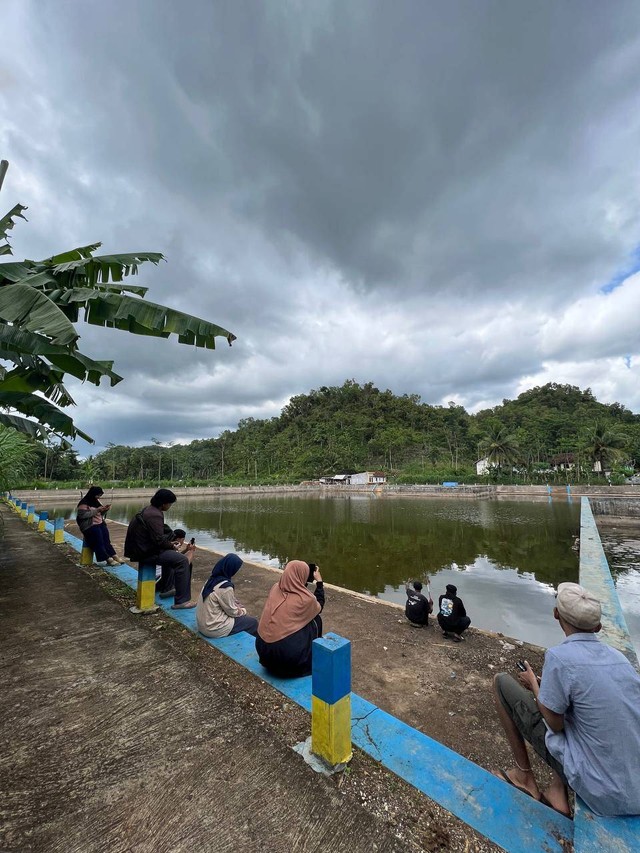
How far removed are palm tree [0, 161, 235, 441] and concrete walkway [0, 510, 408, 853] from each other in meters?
2.58

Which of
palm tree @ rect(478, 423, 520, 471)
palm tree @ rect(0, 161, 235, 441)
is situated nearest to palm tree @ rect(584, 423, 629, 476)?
palm tree @ rect(478, 423, 520, 471)

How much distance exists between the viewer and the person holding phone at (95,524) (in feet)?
18.6

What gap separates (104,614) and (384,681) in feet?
9.73

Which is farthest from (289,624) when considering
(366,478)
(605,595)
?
(366,478)

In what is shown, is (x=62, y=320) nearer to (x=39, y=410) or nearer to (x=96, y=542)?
(x=39, y=410)

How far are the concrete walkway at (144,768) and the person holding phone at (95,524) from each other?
2.54 metres

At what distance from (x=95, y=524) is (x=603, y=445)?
44868 millimetres

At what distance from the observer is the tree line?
4962cm

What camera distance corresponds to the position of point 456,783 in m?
1.95

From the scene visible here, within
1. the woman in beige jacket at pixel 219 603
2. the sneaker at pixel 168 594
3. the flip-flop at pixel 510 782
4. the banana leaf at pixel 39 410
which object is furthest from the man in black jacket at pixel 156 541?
the flip-flop at pixel 510 782

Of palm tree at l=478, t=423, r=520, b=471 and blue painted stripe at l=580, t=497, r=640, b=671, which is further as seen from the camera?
palm tree at l=478, t=423, r=520, b=471

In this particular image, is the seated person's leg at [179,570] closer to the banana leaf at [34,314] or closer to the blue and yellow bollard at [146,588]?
the blue and yellow bollard at [146,588]

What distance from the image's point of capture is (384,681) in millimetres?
3152

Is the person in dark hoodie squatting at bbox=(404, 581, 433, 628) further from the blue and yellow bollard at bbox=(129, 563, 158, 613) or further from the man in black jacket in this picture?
the blue and yellow bollard at bbox=(129, 563, 158, 613)
